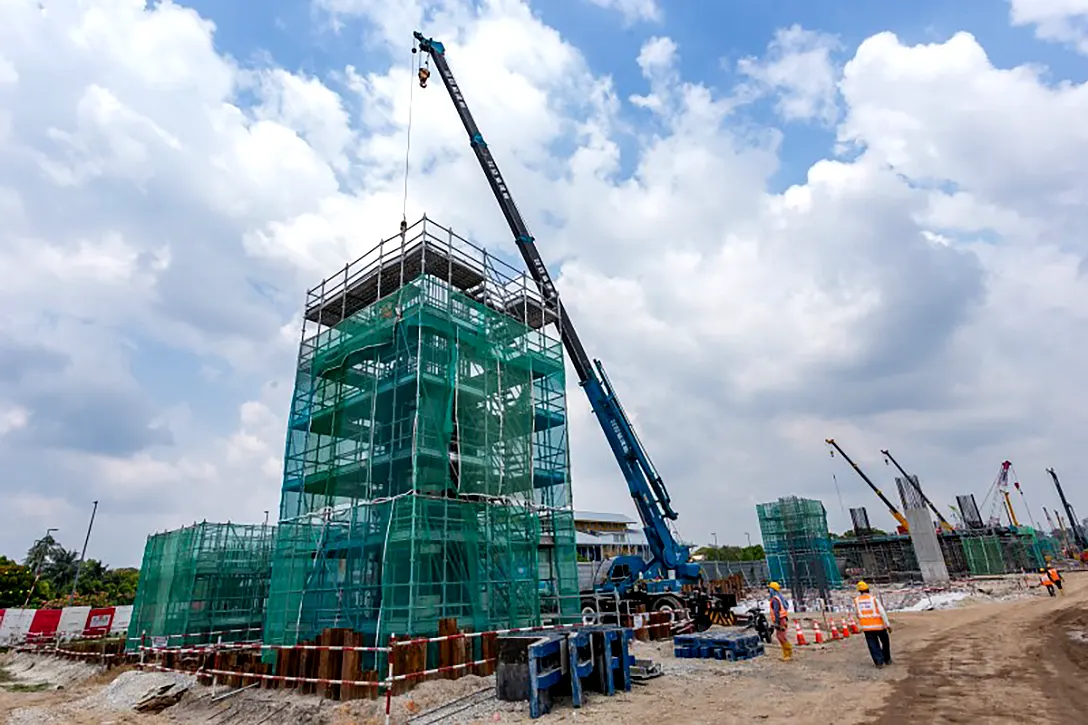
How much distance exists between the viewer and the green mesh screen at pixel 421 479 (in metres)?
14.6

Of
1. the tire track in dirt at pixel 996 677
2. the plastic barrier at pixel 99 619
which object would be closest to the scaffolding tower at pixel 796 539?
the tire track in dirt at pixel 996 677

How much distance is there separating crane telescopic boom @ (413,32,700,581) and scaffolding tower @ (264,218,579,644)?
13.0 feet

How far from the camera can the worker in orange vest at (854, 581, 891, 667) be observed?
11.1 meters

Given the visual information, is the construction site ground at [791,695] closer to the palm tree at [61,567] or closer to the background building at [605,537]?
the background building at [605,537]

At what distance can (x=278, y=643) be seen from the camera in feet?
51.9

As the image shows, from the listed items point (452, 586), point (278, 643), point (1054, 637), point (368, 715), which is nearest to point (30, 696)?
point (278, 643)

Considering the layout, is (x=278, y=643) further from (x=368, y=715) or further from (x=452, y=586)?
(x=368, y=715)

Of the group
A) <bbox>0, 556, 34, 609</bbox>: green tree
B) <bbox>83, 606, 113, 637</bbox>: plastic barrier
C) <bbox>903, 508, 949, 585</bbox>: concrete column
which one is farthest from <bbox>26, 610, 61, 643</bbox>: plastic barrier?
<bbox>903, 508, 949, 585</bbox>: concrete column

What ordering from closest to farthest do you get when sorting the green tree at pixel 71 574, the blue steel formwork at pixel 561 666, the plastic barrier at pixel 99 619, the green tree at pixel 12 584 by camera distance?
the blue steel formwork at pixel 561 666 → the plastic barrier at pixel 99 619 → the green tree at pixel 12 584 → the green tree at pixel 71 574

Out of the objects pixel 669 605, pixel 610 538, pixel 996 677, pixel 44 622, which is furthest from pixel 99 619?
pixel 610 538

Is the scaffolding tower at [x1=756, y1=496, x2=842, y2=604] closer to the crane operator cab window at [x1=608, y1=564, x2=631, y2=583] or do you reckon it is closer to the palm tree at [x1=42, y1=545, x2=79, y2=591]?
the crane operator cab window at [x1=608, y1=564, x2=631, y2=583]

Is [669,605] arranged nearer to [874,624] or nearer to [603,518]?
[874,624]

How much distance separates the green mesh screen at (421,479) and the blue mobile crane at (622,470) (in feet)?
14.5

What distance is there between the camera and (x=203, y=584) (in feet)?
78.0
